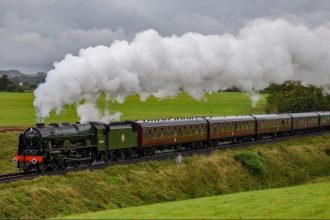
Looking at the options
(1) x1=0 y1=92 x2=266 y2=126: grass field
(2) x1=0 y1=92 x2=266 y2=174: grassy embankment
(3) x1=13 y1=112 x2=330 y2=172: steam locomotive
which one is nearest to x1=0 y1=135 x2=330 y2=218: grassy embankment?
(3) x1=13 y1=112 x2=330 y2=172: steam locomotive

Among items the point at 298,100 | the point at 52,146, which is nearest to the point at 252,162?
the point at 52,146

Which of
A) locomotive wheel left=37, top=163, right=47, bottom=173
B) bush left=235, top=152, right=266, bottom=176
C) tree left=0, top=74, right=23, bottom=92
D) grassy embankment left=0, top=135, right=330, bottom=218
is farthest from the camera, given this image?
tree left=0, top=74, right=23, bottom=92

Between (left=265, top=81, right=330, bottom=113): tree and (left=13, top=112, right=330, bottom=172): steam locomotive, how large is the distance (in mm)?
37905

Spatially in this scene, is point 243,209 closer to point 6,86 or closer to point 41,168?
point 41,168

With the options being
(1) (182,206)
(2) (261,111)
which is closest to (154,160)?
(1) (182,206)

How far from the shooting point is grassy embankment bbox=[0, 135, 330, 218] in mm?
25219

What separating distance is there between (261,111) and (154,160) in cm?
6355

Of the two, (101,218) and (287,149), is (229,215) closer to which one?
(101,218)

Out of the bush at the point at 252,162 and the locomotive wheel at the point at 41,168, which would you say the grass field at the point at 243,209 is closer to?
the locomotive wheel at the point at 41,168

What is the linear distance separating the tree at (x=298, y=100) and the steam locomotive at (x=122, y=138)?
3791 centimetres

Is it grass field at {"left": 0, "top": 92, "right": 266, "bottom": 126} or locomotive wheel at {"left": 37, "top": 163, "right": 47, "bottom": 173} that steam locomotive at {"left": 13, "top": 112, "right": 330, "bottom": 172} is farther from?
grass field at {"left": 0, "top": 92, "right": 266, "bottom": 126}

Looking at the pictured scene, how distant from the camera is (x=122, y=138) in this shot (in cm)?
3544

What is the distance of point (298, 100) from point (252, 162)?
5452 centimetres

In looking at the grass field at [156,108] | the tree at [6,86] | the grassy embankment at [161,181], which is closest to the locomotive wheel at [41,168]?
the grassy embankment at [161,181]
